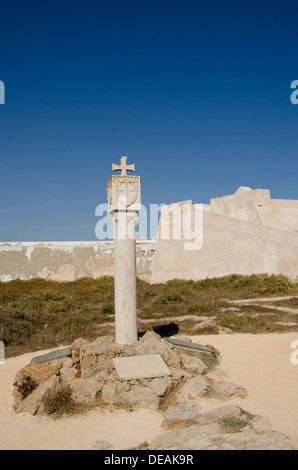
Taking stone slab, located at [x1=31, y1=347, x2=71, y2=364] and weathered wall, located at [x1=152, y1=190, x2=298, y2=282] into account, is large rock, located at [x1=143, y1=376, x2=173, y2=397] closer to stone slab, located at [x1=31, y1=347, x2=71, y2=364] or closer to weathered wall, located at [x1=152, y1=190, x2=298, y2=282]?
stone slab, located at [x1=31, y1=347, x2=71, y2=364]

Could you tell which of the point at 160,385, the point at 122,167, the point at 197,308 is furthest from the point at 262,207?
the point at 160,385

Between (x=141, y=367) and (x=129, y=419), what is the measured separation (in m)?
0.97

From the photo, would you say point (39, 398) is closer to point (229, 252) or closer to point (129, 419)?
point (129, 419)

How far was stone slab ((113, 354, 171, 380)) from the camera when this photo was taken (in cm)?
527

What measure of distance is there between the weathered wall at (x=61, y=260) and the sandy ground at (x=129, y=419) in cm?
1794

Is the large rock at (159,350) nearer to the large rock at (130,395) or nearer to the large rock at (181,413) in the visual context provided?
the large rock at (130,395)

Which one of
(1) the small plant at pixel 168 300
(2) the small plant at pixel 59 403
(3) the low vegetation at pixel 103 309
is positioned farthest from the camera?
(1) the small plant at pixel 168 300

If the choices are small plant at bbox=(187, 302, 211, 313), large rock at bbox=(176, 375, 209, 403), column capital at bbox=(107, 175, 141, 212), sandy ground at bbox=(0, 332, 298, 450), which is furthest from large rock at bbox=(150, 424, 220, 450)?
small plant at bbox=(187, 302, 211, 313)

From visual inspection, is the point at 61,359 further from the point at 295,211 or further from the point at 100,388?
the point at 295,211

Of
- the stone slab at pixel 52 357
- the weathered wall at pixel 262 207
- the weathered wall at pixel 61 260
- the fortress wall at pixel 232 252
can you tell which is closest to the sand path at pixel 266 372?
the stone slab at pixel 52 357

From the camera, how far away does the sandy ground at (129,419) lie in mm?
4098

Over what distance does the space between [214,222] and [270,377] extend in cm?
1506

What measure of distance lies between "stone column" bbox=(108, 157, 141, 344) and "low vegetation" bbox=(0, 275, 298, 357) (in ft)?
8.70
